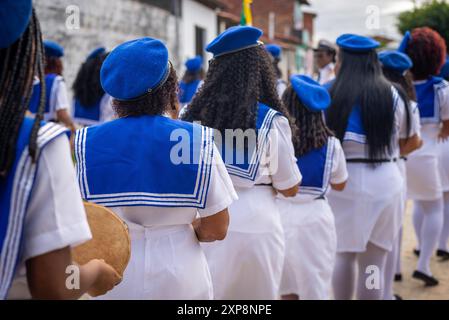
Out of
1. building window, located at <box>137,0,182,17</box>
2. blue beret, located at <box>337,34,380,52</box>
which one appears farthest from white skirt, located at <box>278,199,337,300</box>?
building window, located at <box>137,0,182,17</box>

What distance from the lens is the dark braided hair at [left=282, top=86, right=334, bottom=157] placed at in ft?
11.9

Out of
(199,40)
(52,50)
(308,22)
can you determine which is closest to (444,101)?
(52,50)

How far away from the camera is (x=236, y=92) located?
308cm

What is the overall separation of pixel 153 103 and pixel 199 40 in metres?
19.2

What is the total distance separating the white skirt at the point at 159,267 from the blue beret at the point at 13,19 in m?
1.08

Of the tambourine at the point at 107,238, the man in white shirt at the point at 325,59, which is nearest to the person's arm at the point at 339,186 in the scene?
the tambourine at the point at 107,238

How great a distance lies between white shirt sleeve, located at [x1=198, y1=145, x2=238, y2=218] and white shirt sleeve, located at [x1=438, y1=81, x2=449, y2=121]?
352 cm

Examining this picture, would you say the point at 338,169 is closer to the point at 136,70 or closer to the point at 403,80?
the point at 403,80

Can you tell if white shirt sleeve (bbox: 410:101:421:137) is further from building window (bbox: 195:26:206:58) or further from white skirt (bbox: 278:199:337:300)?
building window (bbox: 195:26:206:58)

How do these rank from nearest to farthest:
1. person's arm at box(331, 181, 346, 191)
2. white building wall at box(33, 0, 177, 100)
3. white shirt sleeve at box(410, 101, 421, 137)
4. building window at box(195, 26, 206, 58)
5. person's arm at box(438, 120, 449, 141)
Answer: person's arm at box(331, 181, 346, 191), white shirt sleeve at box(410, 101, 421, 137), person's arm at box(438, 120, 449, 141), white building wall at box(33, 0, 177, 100), building window at box(195, 26, 206, 58)

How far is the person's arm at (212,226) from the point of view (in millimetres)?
2320

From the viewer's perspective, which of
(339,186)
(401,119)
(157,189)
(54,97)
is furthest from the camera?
(54,97)

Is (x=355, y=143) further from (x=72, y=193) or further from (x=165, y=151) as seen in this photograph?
(x=72, y=193)
